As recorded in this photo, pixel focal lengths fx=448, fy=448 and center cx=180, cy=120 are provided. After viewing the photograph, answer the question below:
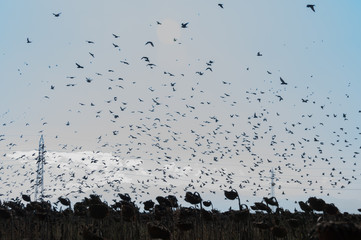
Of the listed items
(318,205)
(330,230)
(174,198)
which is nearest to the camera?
(330,230)

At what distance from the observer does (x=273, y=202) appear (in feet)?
28.9

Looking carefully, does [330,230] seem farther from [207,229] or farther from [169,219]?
[207,229]

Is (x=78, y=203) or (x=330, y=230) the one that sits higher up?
(x=78, y=203)

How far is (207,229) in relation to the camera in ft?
38.4

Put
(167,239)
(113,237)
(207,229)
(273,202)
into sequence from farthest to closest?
(207,229) < (113,237) < (273,202) < (167,239)

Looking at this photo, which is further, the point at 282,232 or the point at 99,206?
the point at 282,232

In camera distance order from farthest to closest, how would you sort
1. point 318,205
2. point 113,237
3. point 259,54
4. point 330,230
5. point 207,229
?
point 259,54 < point 207,229 < point 113,237 < point 318,205 < point 330,230

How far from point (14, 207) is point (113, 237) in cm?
227

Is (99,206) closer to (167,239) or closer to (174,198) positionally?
(167,239)

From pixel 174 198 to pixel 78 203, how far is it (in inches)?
83.2

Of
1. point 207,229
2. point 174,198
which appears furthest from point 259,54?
point 174,198

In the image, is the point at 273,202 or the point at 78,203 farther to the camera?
the point at 78,203

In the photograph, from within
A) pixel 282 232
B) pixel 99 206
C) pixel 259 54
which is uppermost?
pixel 259 54

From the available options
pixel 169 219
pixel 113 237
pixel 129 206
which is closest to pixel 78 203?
pixel 113 237
